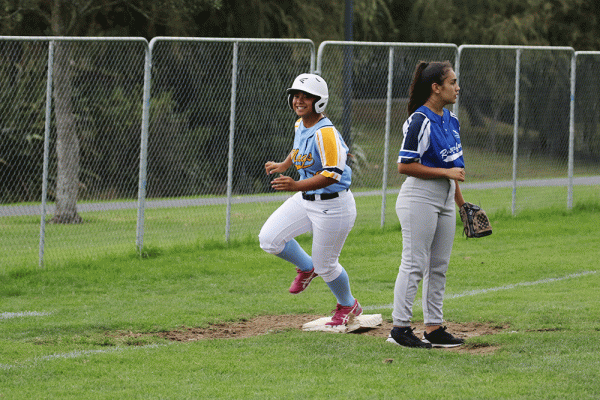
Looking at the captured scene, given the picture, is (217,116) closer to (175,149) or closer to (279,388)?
(175,149)

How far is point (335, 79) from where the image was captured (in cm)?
1448

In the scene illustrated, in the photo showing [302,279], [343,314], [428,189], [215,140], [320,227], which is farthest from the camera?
[215,140]

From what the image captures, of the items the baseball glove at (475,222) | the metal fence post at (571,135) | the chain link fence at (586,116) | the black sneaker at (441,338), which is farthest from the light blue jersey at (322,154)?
the chain link fence at (586,116)

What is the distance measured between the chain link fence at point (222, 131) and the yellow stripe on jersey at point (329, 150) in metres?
4.58

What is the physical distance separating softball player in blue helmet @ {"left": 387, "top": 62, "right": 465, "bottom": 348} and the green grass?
32cm

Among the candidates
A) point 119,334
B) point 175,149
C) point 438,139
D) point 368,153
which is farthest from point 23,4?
point 438,139

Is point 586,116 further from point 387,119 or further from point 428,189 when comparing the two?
point 428,189

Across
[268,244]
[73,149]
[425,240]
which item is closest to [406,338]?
[425,240]

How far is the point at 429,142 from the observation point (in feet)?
20.2

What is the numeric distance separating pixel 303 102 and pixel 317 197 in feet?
2.47

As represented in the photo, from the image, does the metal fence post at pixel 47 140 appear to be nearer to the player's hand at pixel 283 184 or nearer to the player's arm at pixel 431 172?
the player's hand at pixel 283 184

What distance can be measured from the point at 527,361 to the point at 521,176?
8.99 m

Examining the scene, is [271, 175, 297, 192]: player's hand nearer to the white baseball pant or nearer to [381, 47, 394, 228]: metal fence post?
the white baseball pant

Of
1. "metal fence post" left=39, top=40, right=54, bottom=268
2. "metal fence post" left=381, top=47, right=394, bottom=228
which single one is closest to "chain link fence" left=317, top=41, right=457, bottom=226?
"metal fence post" left=381, top=47, right=394, bottom=228
